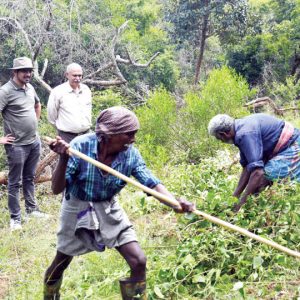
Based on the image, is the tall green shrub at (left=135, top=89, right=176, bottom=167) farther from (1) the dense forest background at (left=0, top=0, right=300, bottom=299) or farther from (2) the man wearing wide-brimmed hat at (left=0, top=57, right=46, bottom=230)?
(2) the man wearing wide-brimmed hat at (left=0, top=57, right=46, bottom=230)

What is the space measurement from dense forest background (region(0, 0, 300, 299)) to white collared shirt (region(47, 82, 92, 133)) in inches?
40.4

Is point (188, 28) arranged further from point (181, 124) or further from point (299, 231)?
point (299, 231)

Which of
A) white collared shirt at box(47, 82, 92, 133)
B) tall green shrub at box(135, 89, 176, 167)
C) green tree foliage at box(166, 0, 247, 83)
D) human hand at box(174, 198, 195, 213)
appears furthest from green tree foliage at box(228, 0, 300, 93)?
human hand at box(174, 198, 195, 213)

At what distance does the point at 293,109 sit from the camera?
473 inches

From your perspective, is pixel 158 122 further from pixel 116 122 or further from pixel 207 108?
pixel 116 122

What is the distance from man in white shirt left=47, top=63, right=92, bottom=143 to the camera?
552cm

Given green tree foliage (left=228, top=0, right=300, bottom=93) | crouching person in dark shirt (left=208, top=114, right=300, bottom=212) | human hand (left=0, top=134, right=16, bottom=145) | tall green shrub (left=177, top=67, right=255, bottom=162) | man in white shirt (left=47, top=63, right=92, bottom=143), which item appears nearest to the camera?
crouching person in dark shirt (left=208, top=114, right=300, bottom=212)

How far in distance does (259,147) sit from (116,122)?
1.49 metres

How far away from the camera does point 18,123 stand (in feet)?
16.9

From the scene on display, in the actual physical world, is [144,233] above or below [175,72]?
above

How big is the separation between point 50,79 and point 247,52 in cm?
743

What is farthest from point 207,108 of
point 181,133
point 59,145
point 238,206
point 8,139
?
point 59,145

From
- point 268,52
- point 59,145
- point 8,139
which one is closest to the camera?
point 59,145

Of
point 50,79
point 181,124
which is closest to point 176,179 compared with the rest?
point 181,124
